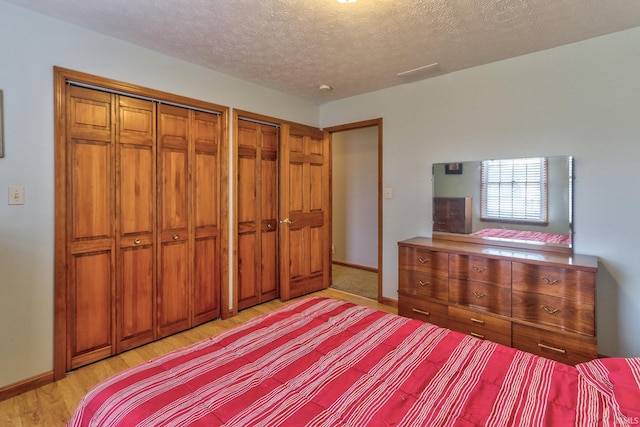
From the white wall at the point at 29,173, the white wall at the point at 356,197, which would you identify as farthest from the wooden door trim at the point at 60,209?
the white wall at the point at 356,197

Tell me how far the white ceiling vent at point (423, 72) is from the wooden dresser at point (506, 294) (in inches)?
62.9

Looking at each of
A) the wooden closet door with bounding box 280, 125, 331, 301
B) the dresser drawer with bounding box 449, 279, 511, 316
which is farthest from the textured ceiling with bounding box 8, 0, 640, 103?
the dresser drawer with bounding box 449, 279, 511, 316

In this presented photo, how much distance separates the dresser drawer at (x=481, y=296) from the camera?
2303mm

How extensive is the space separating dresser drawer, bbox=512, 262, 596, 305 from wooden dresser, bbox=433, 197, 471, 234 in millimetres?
741

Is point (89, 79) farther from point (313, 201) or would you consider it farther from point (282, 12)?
point (313, 201)

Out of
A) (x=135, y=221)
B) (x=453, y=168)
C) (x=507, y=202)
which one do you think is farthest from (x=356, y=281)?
(x=135, y=221)

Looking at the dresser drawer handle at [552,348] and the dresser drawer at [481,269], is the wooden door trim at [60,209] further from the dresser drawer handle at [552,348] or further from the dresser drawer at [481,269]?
the dresser drawer handle at [552,348]

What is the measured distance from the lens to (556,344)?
2.09 m

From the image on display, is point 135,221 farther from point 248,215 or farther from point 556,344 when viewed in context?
point 556,344

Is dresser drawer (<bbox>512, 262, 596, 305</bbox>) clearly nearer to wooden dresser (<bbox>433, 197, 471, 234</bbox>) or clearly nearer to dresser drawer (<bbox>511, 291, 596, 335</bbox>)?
dresser drawer (<bbox>511, 291, 596, 335</bbox>)

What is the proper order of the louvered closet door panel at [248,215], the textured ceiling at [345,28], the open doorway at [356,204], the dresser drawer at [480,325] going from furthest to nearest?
the open doorway at [356,204] < the louvered closet door panel at [248,215] < the dresser drawer at [480,325] < the textured ceiling at [345,28]

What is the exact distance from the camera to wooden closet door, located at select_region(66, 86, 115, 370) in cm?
218

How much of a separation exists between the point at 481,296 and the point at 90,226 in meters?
2.97

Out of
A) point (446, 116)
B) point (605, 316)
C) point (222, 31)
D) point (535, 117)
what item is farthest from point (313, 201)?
point (605, 316)
